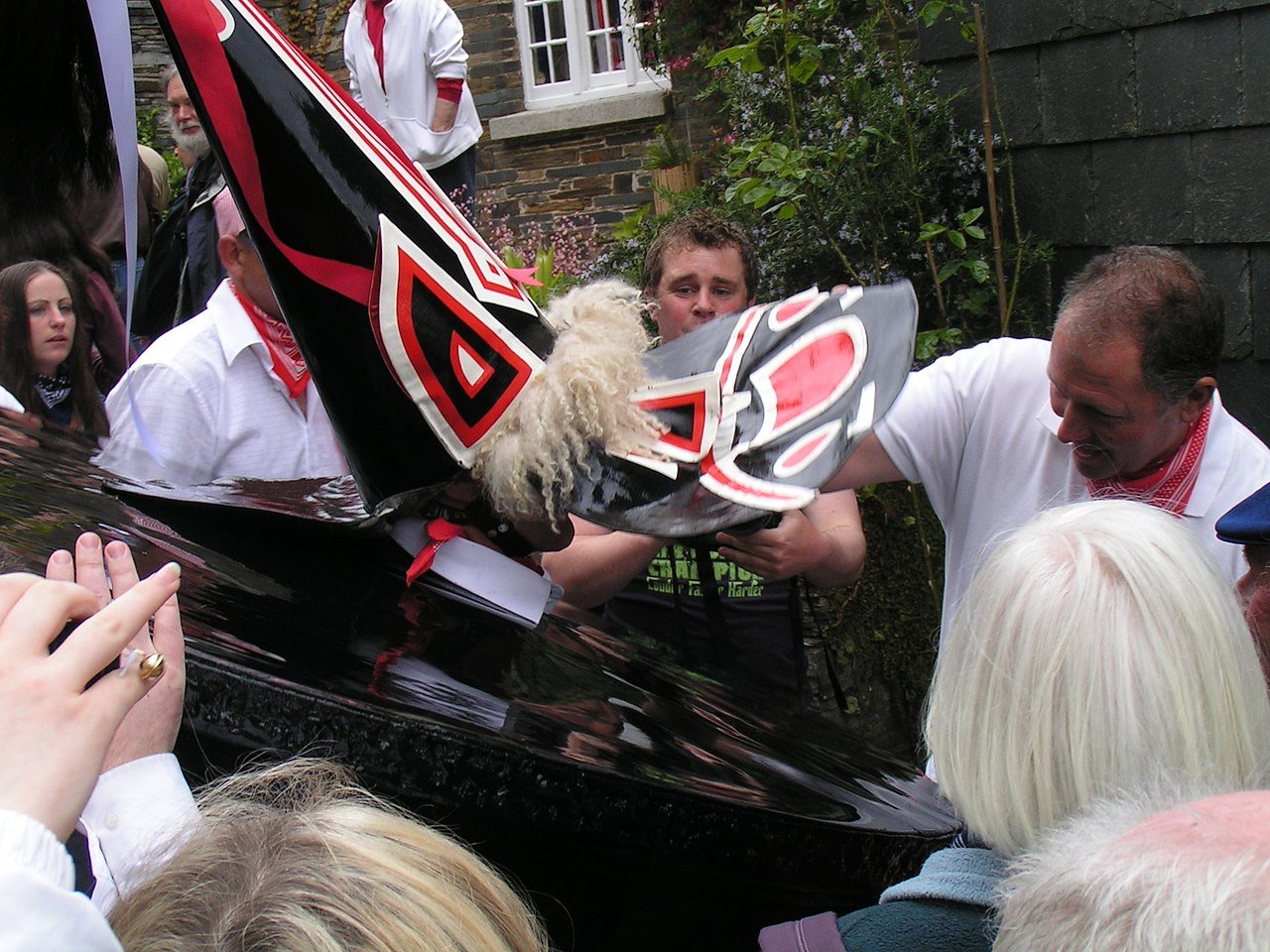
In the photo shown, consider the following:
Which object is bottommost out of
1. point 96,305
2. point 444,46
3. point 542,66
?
point 96,305

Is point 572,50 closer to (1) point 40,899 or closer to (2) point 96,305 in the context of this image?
(2) point 96,305

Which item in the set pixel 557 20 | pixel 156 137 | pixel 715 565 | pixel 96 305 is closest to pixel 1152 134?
pixel 715 565

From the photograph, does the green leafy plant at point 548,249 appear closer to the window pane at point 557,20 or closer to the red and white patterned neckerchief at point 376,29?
the red and white patterned neckerchief at point 376,29

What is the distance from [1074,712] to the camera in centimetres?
131

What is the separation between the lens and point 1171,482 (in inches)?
92.2

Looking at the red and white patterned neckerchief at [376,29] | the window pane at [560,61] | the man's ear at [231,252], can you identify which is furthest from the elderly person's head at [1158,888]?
the window pane at [560,61]

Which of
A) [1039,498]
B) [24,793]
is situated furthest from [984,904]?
[1039,498]

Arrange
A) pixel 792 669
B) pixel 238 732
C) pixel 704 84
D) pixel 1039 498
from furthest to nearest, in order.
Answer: pixel 704 84, pixel 792 669, pixel 1039 498, pixel 238 732

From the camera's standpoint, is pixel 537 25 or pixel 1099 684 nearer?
pixel 1099 684

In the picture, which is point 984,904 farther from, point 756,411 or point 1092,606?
point 756,411

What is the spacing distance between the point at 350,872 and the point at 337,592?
0.69 meters

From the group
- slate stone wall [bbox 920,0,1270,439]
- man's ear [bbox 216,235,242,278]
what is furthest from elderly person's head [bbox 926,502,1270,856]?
slate stone wall [bbox 920,0,1270,439]

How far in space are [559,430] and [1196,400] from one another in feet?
4.58

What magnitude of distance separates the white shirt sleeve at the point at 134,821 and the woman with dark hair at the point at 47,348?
9.58ft
